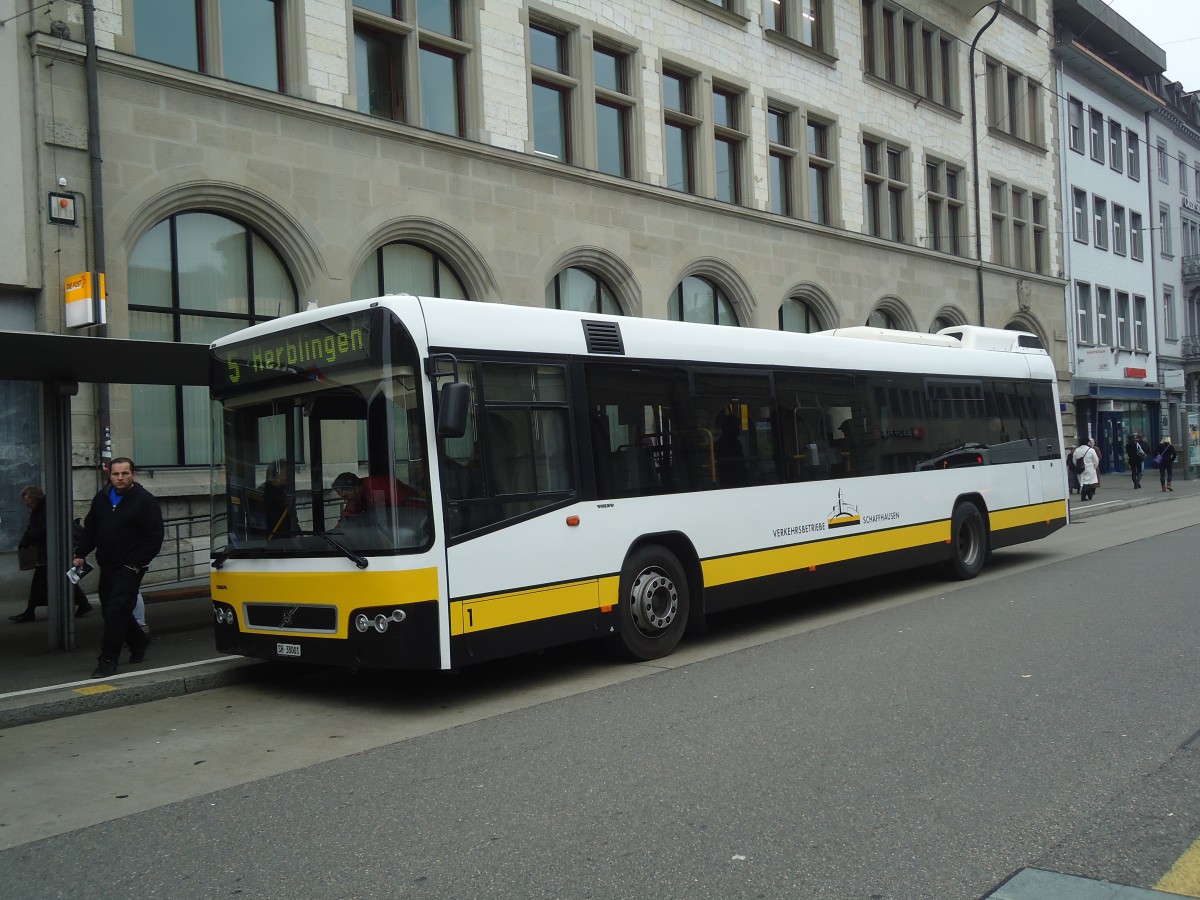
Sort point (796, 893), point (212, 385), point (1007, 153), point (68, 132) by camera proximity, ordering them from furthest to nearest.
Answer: point (1007, 153) → point (68, 132) → point (212, 385) → point (796, 893)

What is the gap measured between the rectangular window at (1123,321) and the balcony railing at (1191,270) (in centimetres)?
790

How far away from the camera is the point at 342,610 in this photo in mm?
7230

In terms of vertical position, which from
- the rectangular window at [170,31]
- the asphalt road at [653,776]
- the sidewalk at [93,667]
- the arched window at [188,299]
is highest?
the rectangular window at [170,31]

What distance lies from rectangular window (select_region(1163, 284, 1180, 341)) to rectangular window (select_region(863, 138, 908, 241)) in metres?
22.3

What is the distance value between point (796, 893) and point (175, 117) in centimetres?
1316

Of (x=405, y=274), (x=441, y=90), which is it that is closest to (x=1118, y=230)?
(x=441, y=90)

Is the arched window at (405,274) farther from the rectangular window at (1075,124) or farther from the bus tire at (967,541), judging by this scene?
the rectangular window at (1075,124)

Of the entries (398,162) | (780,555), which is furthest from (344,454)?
(398,162)

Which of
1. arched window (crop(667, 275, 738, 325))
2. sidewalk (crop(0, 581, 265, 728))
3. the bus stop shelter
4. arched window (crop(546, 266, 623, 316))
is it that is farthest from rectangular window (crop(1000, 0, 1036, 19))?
sidewalk (crop(0, 581, 265, 728))

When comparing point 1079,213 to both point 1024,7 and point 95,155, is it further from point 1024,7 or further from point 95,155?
point 95,155

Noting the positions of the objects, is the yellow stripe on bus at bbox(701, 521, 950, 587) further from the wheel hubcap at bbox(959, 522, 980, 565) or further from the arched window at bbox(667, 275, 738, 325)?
the arched window at bbox(667, 275, 738, 325)

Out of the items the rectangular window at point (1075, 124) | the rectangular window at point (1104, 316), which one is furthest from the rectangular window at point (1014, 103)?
the rectangular window at point (1104, 316)

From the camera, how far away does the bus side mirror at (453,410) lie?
6820 millimetres

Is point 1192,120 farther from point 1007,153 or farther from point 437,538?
point 437,538
